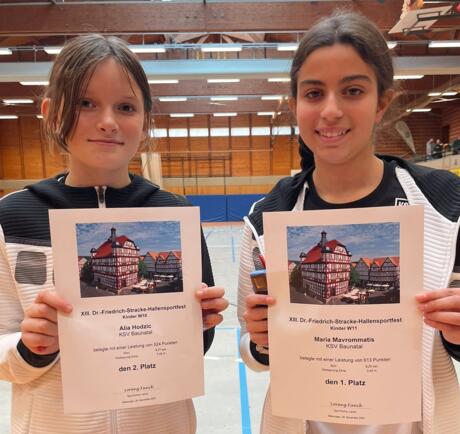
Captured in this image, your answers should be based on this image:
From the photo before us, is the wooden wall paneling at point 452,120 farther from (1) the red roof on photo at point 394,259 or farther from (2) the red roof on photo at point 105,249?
(2) the red roof on photo at point 105,249

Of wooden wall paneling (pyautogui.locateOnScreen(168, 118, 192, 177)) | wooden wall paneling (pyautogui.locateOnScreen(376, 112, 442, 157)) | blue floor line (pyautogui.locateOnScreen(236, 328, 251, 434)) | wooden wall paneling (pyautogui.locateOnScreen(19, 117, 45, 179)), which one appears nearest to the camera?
blue floor line (pyautogui.locateOnScreen(236, 328, 251, 434))

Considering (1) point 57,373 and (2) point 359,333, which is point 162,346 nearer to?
(1) point 57,373

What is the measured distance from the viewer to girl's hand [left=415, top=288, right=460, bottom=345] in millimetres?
962

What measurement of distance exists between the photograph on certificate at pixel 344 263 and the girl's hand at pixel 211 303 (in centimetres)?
21

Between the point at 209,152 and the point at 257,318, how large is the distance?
61.7ft

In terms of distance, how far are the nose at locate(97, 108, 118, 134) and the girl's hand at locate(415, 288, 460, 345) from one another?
91 centimetres

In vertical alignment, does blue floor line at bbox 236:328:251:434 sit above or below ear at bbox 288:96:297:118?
below

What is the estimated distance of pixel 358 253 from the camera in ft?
3.30

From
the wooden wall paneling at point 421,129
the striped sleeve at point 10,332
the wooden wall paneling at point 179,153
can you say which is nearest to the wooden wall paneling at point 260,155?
the wooden wall paneling at point 179,153

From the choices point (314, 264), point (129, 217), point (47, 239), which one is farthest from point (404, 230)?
point (47, 239)

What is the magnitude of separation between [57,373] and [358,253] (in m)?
0.89

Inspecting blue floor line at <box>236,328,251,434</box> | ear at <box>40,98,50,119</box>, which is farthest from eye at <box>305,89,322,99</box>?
blue floor line at <box>236,328,251,434</box>

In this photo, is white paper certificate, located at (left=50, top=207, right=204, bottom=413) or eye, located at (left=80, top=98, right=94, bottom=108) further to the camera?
eye, located at (left=80, top=98, right=94, bottom=108)

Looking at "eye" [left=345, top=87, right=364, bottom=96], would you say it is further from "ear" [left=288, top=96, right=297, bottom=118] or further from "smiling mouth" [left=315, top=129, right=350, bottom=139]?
"ear" [left=288, top=96, right=297, bottom=118]
